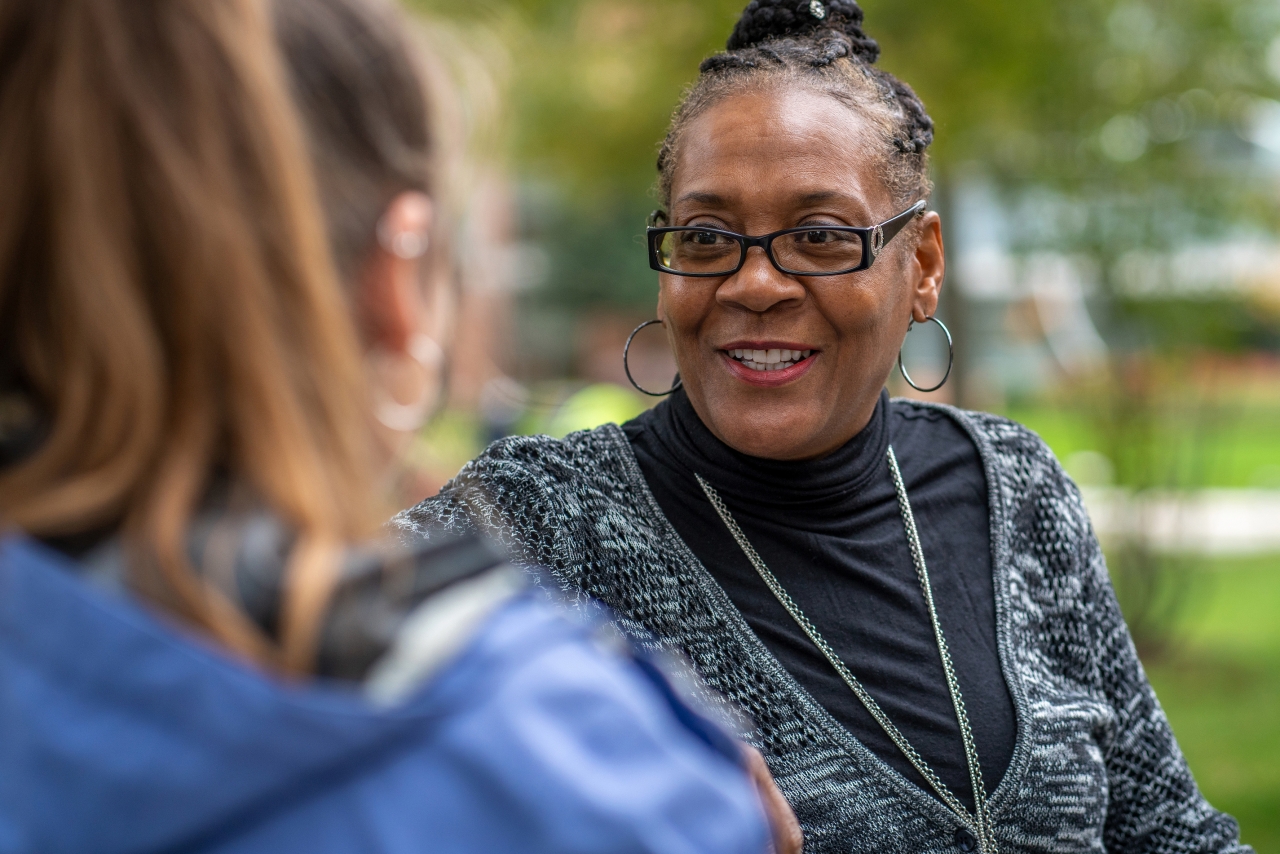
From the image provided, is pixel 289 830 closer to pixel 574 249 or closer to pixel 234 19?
pixel 234 19

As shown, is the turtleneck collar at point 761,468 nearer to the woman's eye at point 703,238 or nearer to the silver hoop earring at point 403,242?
the woman's eye at point 703,238

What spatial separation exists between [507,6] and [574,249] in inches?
1112

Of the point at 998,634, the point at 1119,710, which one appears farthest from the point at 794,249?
the point at 1119,710

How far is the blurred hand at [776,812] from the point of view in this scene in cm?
164

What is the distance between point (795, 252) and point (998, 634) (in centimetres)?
74

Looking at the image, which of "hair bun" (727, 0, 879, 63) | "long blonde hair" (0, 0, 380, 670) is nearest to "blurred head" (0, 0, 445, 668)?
"long blonde hair" (0, 0, 380, 670)

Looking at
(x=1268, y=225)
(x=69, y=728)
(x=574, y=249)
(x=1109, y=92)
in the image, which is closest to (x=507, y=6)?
(x=1109, y=92)

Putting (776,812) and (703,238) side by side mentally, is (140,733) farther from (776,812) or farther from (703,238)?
(703,238)

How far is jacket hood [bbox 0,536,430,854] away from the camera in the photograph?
2.85 ft

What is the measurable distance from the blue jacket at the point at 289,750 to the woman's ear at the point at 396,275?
0.32 meters

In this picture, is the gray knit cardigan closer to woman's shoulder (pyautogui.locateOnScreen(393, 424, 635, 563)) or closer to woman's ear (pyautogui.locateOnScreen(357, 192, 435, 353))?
woman's shoulder (pyautogui.locateOnScreen(393, 424, 635, 563))

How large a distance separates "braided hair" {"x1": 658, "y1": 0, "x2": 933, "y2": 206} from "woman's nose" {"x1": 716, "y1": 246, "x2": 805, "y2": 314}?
0.88ft

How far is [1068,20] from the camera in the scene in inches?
251

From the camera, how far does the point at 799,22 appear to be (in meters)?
2.24
